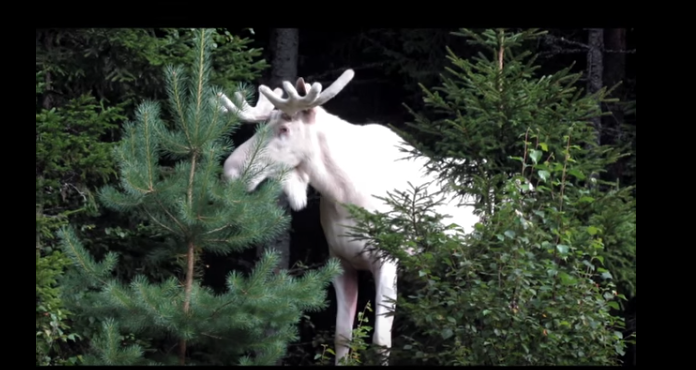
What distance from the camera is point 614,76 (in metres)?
11.6

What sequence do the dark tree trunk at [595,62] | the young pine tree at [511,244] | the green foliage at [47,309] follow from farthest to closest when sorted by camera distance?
the dark tree trunk at [595,62] < the green foliage at [47,309] < the young pine tree at [511,244]

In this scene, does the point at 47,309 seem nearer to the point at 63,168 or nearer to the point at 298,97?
the point at 63,168

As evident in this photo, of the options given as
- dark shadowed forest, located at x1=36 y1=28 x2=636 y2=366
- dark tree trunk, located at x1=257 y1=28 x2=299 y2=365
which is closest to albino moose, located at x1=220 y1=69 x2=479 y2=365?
dark shadowed forest, located at x1=36 y1=28 x2=636 y2=366

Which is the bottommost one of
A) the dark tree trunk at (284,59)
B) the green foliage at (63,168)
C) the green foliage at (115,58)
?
the green foliage at (63,168)

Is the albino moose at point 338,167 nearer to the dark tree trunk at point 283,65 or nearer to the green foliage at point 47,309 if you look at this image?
the green foliage at point 47,309

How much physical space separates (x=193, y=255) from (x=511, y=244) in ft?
6.21

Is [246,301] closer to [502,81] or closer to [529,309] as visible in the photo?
[529,309]

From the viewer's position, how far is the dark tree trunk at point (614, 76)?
11.0 m

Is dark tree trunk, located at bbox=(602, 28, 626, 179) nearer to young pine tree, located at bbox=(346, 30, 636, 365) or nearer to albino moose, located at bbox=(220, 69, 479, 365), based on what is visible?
albino moose, located at bbox=(220, 69, 479, 365)

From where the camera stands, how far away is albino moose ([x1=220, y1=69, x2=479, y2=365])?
323 inches

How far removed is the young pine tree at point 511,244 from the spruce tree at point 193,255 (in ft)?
2.17

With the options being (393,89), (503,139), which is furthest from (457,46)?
(503,139)

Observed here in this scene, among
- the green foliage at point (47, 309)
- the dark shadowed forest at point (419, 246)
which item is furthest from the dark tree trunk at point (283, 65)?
the green foliage at point (47, 309)

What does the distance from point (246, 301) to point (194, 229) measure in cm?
55
